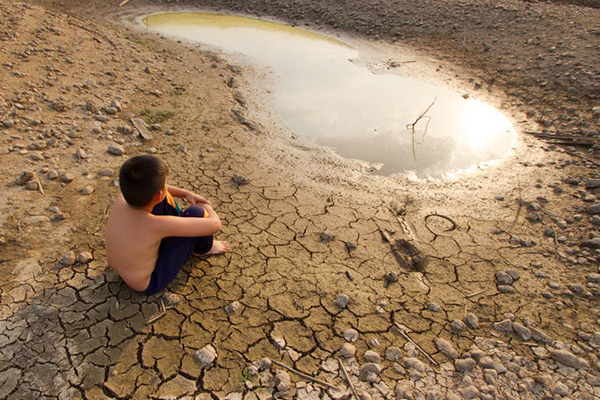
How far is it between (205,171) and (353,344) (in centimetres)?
242

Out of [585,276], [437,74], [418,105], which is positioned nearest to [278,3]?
[437,74]

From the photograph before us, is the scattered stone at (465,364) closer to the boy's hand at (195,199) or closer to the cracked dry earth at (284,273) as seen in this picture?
the cracked dry earth at (284,273)

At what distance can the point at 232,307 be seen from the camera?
249 cm

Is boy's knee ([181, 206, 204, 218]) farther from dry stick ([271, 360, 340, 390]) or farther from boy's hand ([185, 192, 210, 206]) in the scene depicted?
dry stick ([271, 360, 340, 390])

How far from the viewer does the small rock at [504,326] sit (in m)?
2.50

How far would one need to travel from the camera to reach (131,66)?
5.87 metres

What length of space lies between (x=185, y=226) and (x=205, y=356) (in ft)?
2.57

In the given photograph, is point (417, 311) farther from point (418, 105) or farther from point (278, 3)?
point (278, 3)

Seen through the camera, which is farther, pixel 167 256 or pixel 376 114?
pixel 376 114

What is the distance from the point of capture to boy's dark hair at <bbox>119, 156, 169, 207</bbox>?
208 cm

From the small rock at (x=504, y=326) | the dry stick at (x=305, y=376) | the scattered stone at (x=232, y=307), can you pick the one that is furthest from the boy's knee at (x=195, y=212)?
the small rock at (x=504, y=326)

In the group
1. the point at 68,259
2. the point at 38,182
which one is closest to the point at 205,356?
the point at 68,259

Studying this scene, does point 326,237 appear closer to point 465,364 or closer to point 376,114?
point 465,364

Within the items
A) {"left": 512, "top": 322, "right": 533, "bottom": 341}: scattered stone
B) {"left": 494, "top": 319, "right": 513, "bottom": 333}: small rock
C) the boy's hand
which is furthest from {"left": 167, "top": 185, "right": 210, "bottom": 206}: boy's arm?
{"left": 512, "top": 322, "right": 533, "bottom": 341}: scattered stone
